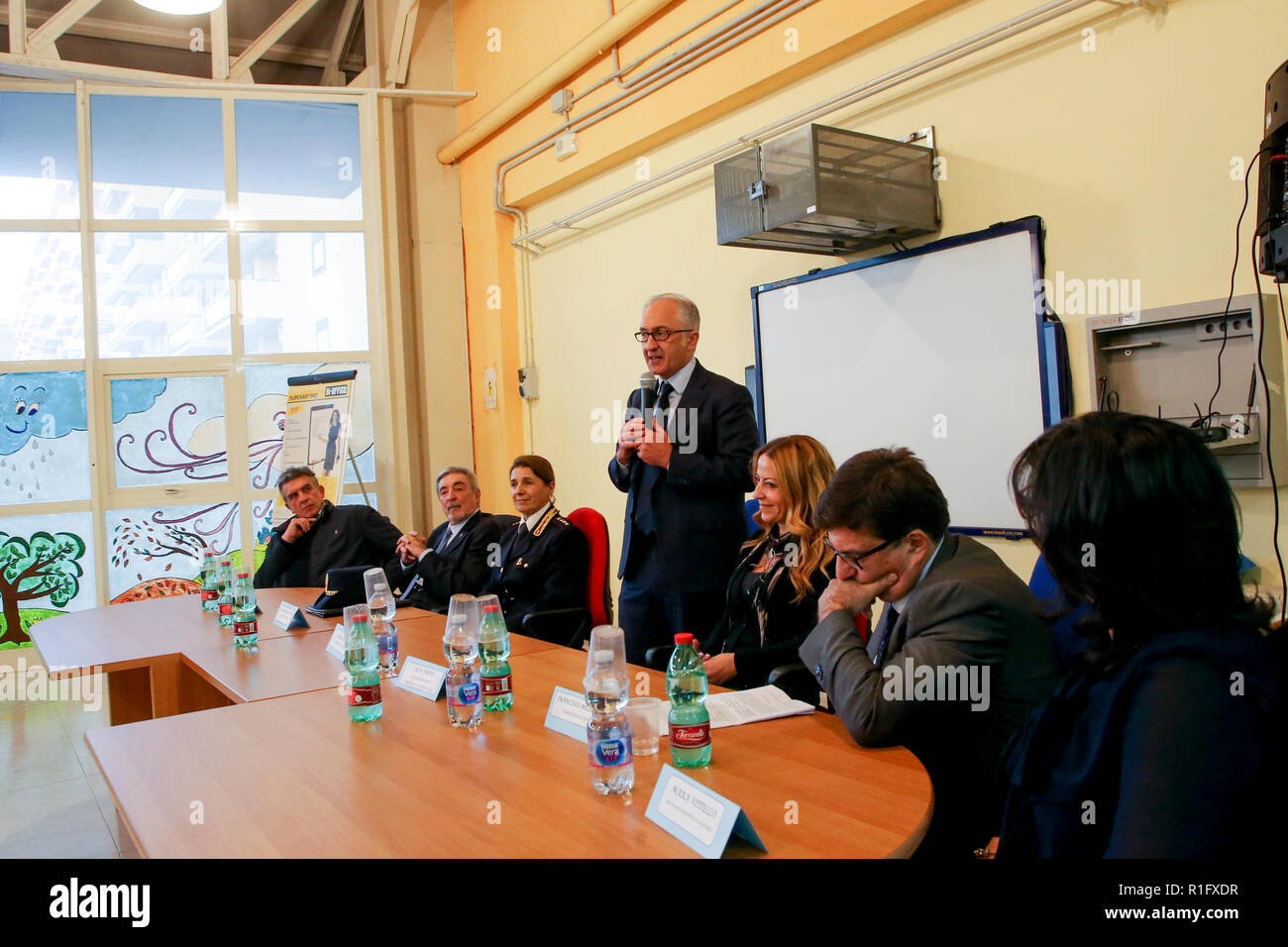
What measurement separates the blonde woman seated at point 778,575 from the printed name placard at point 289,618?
1.45 meters

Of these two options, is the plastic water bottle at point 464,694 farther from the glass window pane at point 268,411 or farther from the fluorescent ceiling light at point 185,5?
the glass window pane at point 268,411

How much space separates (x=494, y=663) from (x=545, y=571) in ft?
5.04

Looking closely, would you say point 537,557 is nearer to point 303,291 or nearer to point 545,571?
point 545,571

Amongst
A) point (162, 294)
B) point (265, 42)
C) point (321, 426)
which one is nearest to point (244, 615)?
point (321, 426)

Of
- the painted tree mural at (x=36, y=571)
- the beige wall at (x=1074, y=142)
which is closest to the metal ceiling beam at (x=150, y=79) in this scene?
the beige wall at (x=1074, y=142)

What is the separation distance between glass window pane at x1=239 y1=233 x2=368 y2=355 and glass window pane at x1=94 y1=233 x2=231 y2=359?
0.55 feet

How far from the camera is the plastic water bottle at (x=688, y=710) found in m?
1.48

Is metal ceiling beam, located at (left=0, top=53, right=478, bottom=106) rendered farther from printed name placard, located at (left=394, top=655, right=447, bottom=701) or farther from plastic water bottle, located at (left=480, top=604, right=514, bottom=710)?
plastic water bottle, located at (left=480, top=604, right=514, bottom=710)

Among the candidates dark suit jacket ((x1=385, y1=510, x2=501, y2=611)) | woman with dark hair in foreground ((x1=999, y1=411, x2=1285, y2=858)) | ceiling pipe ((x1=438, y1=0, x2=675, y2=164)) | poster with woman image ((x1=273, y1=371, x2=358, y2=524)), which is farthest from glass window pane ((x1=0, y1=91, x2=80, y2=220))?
woman with dark hair in foreground ((x1=999, y1=411, x2=1285, y2=858))

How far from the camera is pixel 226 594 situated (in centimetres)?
336

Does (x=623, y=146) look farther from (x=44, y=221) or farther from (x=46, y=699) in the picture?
(x=46, y=699)

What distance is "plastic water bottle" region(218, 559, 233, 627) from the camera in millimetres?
3240
